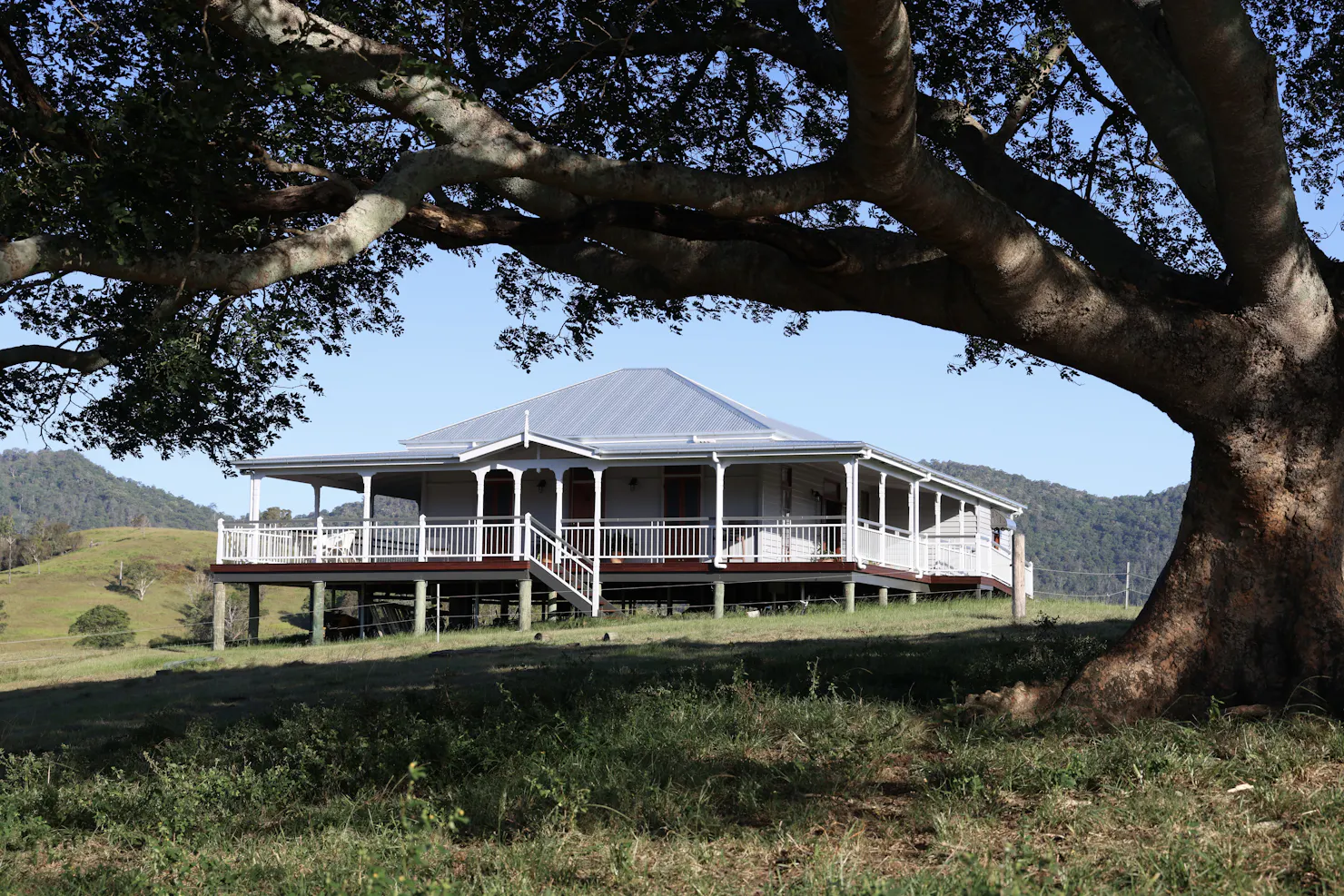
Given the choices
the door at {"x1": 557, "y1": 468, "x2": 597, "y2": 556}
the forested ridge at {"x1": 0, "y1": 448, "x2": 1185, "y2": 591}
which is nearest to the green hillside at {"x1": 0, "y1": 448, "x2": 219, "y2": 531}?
the forested ridge at {"x1": 0, "y1": 448, "x2": 1185, "y2": 591}

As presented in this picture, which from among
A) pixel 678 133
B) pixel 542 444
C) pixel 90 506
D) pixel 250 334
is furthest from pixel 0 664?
pixel 90 506

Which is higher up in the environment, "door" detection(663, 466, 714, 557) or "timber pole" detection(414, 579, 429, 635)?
"door" detection(663, 466, 714, 557)

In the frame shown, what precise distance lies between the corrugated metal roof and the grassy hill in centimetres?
2444

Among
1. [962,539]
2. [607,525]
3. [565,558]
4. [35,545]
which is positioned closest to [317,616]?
Answer: [565,558]

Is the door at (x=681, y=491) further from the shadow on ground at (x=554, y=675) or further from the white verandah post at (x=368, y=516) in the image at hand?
the shadow on ground at (x=554, y=675)

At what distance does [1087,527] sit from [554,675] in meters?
152

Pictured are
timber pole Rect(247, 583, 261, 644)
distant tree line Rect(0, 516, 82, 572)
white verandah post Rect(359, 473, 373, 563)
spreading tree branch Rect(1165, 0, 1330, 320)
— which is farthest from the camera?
distant tree line Rect(0, 516, 82, 572)

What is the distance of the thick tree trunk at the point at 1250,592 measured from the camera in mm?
8367

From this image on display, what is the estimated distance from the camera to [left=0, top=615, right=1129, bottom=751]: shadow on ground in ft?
34.3

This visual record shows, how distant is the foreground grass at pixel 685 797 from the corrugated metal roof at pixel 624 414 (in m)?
20.1

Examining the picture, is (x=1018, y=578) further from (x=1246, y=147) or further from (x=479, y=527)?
(x=1246, y=147)

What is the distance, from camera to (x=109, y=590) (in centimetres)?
8050

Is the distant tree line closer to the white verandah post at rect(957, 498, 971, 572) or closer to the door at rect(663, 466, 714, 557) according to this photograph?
the white verandah post at rect(957, 498, 971, 572)

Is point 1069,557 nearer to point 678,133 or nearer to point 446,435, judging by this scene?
point 446,435
